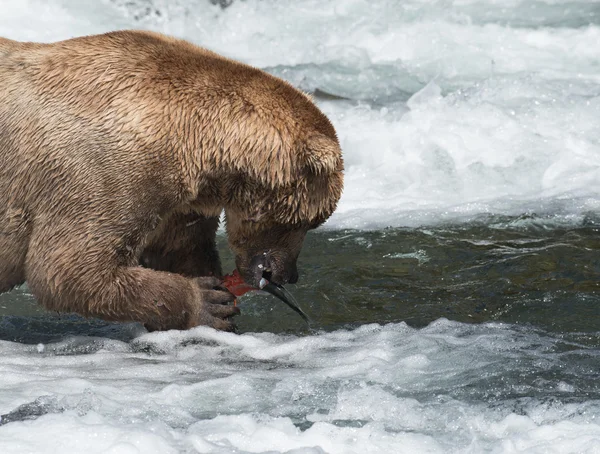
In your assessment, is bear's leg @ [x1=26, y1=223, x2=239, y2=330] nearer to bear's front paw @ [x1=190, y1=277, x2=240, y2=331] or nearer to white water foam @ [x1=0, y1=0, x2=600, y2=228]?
bear's front paw @ [x1=190, y1=277, x2=240, y2=331]

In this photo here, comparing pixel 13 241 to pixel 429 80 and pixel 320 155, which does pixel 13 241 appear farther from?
pixel 429 80

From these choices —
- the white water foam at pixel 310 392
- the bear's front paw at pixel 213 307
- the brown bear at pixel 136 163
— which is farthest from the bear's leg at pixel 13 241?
the bear's front paw at pixel 213 307

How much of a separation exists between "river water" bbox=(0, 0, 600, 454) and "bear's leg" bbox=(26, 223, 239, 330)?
0.25 m

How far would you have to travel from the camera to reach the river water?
14.0 ft

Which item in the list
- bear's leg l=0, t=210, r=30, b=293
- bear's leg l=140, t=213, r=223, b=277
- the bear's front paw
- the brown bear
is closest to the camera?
the brown bear

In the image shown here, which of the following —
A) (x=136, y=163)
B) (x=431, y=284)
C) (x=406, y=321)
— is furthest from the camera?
(x=431, y=284)

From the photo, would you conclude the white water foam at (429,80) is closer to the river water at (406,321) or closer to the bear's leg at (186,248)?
the river water at (406,321)

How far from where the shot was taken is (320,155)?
17.3 ft

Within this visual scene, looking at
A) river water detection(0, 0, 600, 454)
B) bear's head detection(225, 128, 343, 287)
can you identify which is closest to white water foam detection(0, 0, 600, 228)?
river water detection(0, 0, 600, 454)

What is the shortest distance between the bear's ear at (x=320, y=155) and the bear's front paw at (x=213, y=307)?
901 millimetres

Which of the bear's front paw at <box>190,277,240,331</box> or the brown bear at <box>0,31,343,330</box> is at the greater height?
the brown bear at <box>0,31,343,330</box>

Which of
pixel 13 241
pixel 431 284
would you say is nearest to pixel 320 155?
pixel 13 241

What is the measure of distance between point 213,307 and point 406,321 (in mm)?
1189

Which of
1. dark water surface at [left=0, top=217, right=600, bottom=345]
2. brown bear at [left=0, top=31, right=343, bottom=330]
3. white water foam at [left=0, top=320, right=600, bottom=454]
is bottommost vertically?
white water foam at [left=0, top=320, right=600, bottom=454]
